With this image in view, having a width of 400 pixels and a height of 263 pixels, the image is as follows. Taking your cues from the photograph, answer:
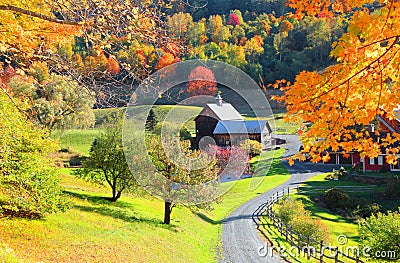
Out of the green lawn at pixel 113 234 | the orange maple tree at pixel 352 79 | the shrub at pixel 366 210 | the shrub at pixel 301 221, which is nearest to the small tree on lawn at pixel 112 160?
the green lawn at pixel 113 234

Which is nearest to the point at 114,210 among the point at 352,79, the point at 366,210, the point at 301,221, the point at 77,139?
the point at 301,221

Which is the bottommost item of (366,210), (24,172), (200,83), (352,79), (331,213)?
(331,213)

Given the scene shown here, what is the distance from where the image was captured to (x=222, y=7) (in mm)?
135000

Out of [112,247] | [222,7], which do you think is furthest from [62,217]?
[222,7]

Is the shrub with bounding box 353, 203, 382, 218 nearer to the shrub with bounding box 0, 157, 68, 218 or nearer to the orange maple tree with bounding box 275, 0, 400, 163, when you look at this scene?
the shrub with bounding box 0, 157, 68, 218

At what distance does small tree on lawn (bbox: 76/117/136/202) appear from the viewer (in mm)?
21078

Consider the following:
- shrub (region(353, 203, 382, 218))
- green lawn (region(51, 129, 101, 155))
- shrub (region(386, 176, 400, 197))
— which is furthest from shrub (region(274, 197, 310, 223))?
green lawn (region(51, 129, 101, 155))

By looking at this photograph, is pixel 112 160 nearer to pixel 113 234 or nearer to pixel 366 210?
pixel 113 234

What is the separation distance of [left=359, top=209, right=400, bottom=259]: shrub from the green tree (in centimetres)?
1131

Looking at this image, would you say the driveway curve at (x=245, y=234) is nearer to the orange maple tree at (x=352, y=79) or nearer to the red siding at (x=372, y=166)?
the red siding at (x=372, y=166)

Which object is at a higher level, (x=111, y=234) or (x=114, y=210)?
(x=114, y=210)

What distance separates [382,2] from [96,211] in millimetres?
16139

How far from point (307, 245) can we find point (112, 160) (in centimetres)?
1161

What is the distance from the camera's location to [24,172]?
1105cm
